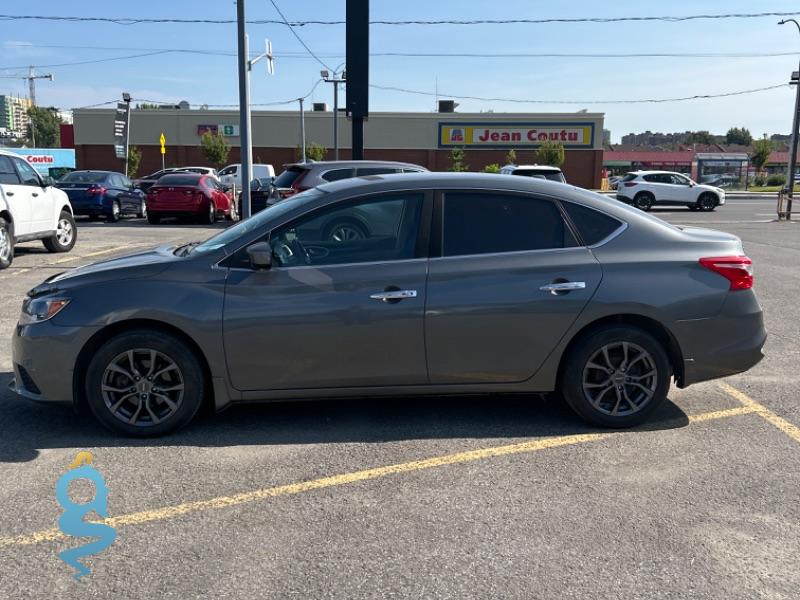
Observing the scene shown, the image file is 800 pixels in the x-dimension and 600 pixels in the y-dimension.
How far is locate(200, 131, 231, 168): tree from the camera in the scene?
48938 mm

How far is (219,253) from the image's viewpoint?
15.0ft

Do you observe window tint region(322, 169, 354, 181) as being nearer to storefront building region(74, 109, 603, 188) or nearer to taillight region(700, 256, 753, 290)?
taillight region(700, 256, 753, 290)

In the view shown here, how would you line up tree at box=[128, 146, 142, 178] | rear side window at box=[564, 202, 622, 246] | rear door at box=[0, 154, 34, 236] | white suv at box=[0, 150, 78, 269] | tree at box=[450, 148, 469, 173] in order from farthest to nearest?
tree at box=[450, 148, 469, 173] < tree at box=[128, 146, 142, 178] < rear door at box=[0, 154, 34, 236] < white suv at box=[0, 150, 78, 269] < rear side window at box=[564, 202, 622, 246]

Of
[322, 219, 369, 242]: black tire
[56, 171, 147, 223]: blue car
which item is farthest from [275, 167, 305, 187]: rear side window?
[322, 219, 369, 242]: black tire

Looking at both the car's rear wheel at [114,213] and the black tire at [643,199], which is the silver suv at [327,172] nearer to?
the car's rear wheel at [114,213]

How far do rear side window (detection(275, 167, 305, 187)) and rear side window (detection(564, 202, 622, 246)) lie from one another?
997 cm

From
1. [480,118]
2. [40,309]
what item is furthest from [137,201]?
[480,118]

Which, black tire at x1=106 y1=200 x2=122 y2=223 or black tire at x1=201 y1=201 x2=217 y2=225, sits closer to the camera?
black tire at x1=201 y1=201 x2=217 y2=225

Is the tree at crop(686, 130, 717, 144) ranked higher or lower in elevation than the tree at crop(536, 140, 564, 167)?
higher

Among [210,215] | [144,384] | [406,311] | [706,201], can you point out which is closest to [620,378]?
[406,311]

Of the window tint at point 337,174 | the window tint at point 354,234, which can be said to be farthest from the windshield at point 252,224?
the window tint at point 337,174

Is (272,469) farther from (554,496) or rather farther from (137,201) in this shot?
(137,201)

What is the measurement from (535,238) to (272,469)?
7.19 feet

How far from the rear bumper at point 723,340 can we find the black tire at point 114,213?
66.4ft
